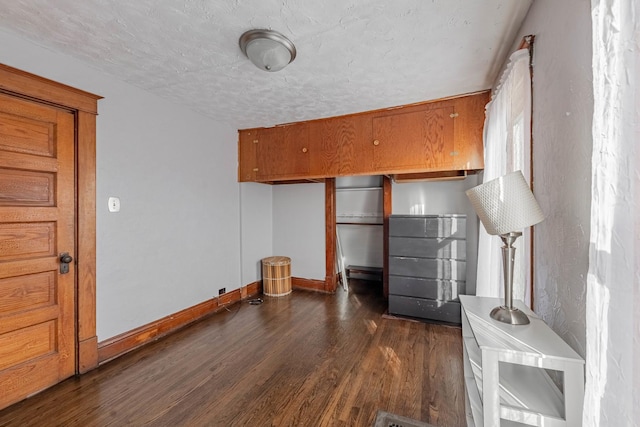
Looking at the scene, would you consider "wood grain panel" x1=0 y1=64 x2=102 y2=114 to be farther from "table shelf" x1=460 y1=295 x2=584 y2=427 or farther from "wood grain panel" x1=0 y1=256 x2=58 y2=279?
"table shelf" x1=460 y1=295 x2=584 y2=427

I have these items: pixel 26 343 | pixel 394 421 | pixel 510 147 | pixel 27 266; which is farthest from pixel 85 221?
pixel 510 147

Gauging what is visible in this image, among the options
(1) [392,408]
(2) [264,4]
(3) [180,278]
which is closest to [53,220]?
(3) [180,278]

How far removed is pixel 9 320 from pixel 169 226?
1236 mm

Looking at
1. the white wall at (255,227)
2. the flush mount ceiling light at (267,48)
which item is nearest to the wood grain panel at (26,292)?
the white wall at (255,227)

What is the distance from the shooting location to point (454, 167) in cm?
258

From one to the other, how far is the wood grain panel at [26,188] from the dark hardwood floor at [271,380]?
1.30 meters

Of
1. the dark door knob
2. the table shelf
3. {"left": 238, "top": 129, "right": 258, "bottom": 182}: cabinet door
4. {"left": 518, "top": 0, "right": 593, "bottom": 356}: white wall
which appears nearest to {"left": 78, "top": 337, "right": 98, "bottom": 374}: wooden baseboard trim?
the dark door knob

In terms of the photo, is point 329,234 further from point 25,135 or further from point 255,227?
point 25,135

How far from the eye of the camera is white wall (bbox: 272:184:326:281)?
4047 millimetres

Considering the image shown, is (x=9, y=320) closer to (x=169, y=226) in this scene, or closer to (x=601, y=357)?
(x=169, y=226)

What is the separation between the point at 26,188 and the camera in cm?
177

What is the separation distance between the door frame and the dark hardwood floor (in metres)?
0.22

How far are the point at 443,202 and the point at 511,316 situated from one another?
2518mm

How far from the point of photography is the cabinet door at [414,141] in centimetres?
262
